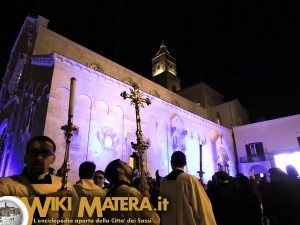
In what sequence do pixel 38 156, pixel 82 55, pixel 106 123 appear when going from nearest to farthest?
pixel 38 156, pixel 106 123, pixel 82 55

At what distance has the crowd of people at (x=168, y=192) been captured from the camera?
253 centimetres

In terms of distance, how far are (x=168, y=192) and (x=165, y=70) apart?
39.5 metres

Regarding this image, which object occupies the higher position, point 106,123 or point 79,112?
point 79,112

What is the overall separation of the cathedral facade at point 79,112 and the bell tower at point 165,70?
14723 mm

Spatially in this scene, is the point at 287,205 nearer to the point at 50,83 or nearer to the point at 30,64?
the point at 50,83

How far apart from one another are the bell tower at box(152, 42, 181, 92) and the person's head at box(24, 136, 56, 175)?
3804 centimetres

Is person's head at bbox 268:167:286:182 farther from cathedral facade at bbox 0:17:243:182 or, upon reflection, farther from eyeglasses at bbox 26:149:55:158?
cathedral facade at bbox 0:17:243:182

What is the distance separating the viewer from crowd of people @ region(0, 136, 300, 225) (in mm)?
2533

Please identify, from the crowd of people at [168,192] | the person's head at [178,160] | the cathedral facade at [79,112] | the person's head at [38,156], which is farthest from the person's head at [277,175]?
the cathedral facade at [79,112]

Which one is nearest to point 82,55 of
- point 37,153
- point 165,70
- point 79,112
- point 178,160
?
Result: point 79,112

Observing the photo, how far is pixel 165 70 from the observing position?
138 ft

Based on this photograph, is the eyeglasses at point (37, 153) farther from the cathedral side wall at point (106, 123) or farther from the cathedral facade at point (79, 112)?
the cathedral side wall at point (106, 123)

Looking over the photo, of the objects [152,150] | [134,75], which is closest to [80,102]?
[152,150]

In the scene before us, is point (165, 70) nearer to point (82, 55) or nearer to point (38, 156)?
point (82, 55)
